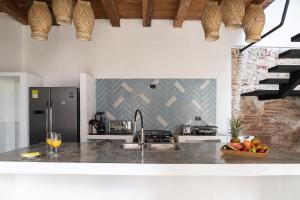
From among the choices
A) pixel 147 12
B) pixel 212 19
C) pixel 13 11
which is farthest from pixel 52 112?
pixel 212 19

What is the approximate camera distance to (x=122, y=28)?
196 inches

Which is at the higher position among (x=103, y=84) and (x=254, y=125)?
(x=103, y=84)

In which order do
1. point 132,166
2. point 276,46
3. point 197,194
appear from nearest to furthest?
point 132,166 < point 197,194 < point 276,46

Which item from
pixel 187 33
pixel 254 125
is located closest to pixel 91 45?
pixel 187 33

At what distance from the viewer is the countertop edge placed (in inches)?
74.1

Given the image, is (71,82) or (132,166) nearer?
(132,166)

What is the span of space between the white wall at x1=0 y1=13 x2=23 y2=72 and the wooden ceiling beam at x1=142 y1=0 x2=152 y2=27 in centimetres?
242

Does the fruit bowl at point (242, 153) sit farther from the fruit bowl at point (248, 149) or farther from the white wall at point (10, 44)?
the white wall at point (10, 44)

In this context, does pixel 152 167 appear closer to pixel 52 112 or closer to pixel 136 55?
pixel 52 112

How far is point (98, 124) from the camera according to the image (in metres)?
4.49

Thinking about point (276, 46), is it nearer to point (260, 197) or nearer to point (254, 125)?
point (254, 125)

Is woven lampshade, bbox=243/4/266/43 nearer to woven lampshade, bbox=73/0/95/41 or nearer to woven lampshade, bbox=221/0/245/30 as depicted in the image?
woven lampshade, bbox=221/0/245/30

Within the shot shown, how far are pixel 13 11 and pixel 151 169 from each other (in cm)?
376

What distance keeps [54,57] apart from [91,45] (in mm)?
768
